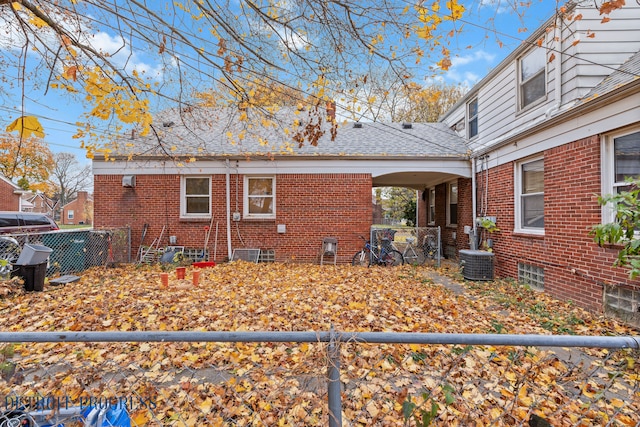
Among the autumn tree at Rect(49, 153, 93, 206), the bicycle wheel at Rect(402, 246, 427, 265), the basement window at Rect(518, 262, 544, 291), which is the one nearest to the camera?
the basement window at Rect(518, 262, 544, 291)

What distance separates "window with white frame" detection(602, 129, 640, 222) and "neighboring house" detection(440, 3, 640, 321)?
0.01 meters

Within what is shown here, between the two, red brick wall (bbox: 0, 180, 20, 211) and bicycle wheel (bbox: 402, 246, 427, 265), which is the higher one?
red brick wall (bbox: 0, 180, 20, 211)

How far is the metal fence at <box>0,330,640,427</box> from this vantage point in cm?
136

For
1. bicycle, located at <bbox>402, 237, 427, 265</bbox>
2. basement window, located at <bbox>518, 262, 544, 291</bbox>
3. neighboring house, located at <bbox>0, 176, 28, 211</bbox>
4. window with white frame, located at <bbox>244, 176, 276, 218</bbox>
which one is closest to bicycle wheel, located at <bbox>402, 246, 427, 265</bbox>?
bicycle, located at <bbox>402, 237, 427, 265</bbox>

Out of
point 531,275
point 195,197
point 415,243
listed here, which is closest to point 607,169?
point 531,275

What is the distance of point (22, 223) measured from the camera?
31.8ft

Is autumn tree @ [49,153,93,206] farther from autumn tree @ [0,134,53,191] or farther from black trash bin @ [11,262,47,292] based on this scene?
autumn tree @ [0,134,53,191]

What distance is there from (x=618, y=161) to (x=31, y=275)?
35.6 feet

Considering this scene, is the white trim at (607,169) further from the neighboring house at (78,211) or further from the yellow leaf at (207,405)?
the neighboring house at (78,211)

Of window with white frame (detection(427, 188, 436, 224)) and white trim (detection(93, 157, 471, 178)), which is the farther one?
window with white frame (detection(427, 188, 436, 224))

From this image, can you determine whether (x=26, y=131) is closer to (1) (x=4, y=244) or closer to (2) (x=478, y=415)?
(2) (x=478, y=415)

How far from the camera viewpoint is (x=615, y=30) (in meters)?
5.80

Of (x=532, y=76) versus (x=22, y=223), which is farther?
(x=22, y=223)

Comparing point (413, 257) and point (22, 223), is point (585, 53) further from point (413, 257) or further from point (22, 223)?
point (22, 223)
